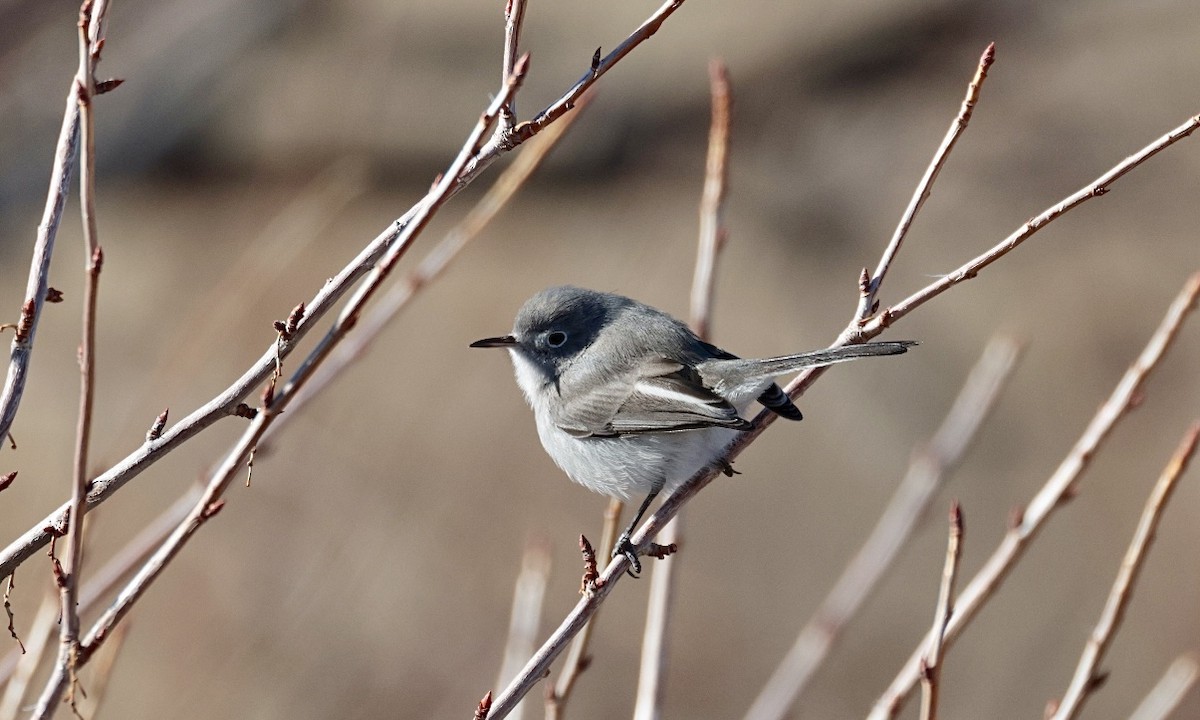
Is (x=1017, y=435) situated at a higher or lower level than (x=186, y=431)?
higher

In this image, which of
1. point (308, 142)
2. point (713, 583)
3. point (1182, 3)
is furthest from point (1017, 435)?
point (308, 142)

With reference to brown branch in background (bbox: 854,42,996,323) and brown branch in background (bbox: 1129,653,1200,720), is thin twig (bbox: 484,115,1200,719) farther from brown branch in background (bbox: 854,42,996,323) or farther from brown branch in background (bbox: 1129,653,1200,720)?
brown branch in background (bbox: 1129,653,1200,720)

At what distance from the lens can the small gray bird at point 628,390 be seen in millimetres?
2609

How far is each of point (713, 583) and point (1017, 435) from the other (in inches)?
64.6

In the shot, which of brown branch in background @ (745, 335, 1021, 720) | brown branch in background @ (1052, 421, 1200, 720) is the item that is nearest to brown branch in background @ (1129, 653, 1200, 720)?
brown branch in background @ (1052, 421, 1200, 720)

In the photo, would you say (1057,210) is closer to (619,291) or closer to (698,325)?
(698,325)

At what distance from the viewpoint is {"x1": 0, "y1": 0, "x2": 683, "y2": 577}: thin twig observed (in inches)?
61.5

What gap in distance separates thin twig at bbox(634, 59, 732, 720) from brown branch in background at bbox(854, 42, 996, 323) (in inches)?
17.5

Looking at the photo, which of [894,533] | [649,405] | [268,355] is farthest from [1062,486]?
[268,355]

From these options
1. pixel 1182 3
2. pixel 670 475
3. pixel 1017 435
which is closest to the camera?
pixel 670 475

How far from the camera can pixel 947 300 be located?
5.50 metres

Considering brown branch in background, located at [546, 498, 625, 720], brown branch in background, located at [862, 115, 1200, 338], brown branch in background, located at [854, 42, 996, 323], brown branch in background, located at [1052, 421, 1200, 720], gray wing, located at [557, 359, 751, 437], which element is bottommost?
brown branch in background, located at [1052, 421, 1200, 720]

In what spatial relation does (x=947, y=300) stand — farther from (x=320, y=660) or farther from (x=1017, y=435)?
(x=320, y=660)

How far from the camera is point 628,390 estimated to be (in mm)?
2971
